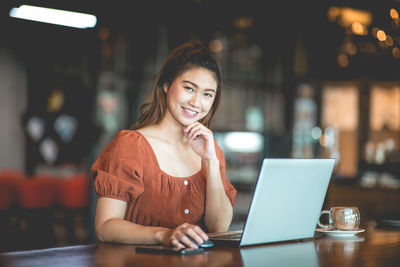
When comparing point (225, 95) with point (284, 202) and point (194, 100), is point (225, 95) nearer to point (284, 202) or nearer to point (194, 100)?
point (194, 100)

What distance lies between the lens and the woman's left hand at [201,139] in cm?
220

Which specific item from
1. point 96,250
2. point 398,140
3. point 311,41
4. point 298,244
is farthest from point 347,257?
point 311,41

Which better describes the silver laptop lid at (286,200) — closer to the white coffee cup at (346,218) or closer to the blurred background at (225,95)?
the white coffee cup at (346,218)

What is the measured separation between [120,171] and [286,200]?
0.68 metres

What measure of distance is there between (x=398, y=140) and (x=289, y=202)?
816cm

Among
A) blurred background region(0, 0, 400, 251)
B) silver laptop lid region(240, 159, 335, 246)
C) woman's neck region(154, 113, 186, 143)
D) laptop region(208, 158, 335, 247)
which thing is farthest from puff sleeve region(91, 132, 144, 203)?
blurred background region(0, 0, 400, 251)

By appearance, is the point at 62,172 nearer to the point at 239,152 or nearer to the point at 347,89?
the point at 239,152

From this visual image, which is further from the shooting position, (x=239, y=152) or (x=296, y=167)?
(x=239, y=152)

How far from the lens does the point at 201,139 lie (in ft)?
7.53

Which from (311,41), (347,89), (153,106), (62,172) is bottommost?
(62,172)

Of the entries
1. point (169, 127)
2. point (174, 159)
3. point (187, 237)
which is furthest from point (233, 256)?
point (169, 127)

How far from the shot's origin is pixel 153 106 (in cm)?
241

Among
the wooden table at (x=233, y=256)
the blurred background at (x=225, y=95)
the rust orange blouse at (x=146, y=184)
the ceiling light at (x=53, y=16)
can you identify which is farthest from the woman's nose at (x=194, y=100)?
the blurred background at (x=225, y=95)

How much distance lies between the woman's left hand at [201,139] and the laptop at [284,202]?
41cm
